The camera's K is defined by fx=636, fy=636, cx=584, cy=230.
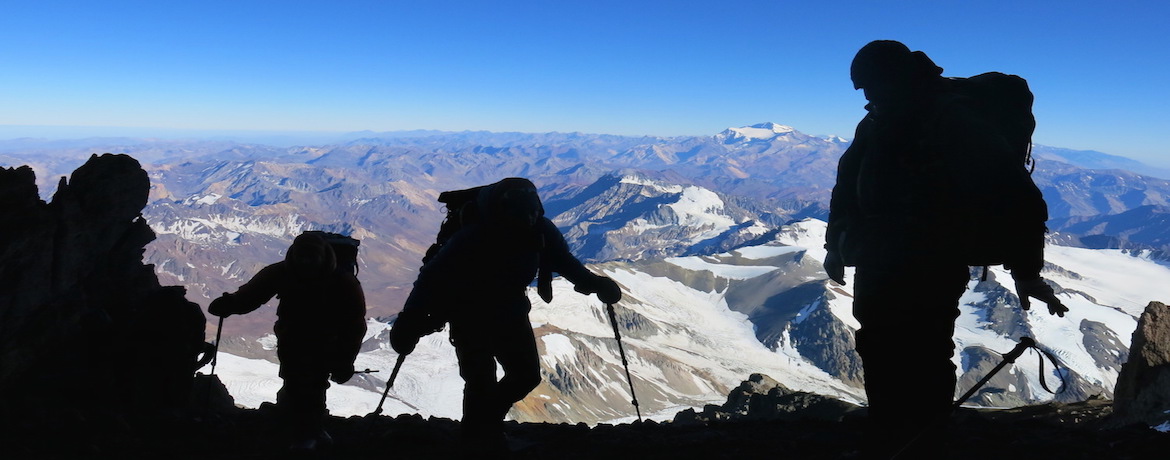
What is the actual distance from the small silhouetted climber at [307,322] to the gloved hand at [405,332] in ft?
5.42

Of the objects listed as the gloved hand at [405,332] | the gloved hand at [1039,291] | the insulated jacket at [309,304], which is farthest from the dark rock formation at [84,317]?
the gloved hand at [1039,291]

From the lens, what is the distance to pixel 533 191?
22.1 ft

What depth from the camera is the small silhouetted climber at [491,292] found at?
6801 millimetres

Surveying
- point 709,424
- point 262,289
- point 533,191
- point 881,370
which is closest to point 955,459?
point 881,370

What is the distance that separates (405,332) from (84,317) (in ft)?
29.9

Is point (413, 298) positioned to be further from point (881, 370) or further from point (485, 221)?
point (881, 370)

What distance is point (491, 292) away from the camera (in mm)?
7086

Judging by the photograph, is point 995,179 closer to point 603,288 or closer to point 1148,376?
point 603,288

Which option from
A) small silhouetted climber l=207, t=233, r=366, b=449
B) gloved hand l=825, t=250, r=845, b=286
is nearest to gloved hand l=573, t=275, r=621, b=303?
gloved hand l=825, t=250, r=845, b=286

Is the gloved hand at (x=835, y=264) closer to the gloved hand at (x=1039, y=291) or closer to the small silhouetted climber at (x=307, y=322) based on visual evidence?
the gloved hand at (x=1039, y=291)

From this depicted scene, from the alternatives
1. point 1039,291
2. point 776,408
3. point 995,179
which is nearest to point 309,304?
point 995,179

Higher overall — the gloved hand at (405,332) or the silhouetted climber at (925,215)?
the silhouetted climber at (925,215)

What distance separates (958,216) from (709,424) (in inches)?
235

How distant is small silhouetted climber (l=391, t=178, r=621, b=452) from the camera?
680 cm
